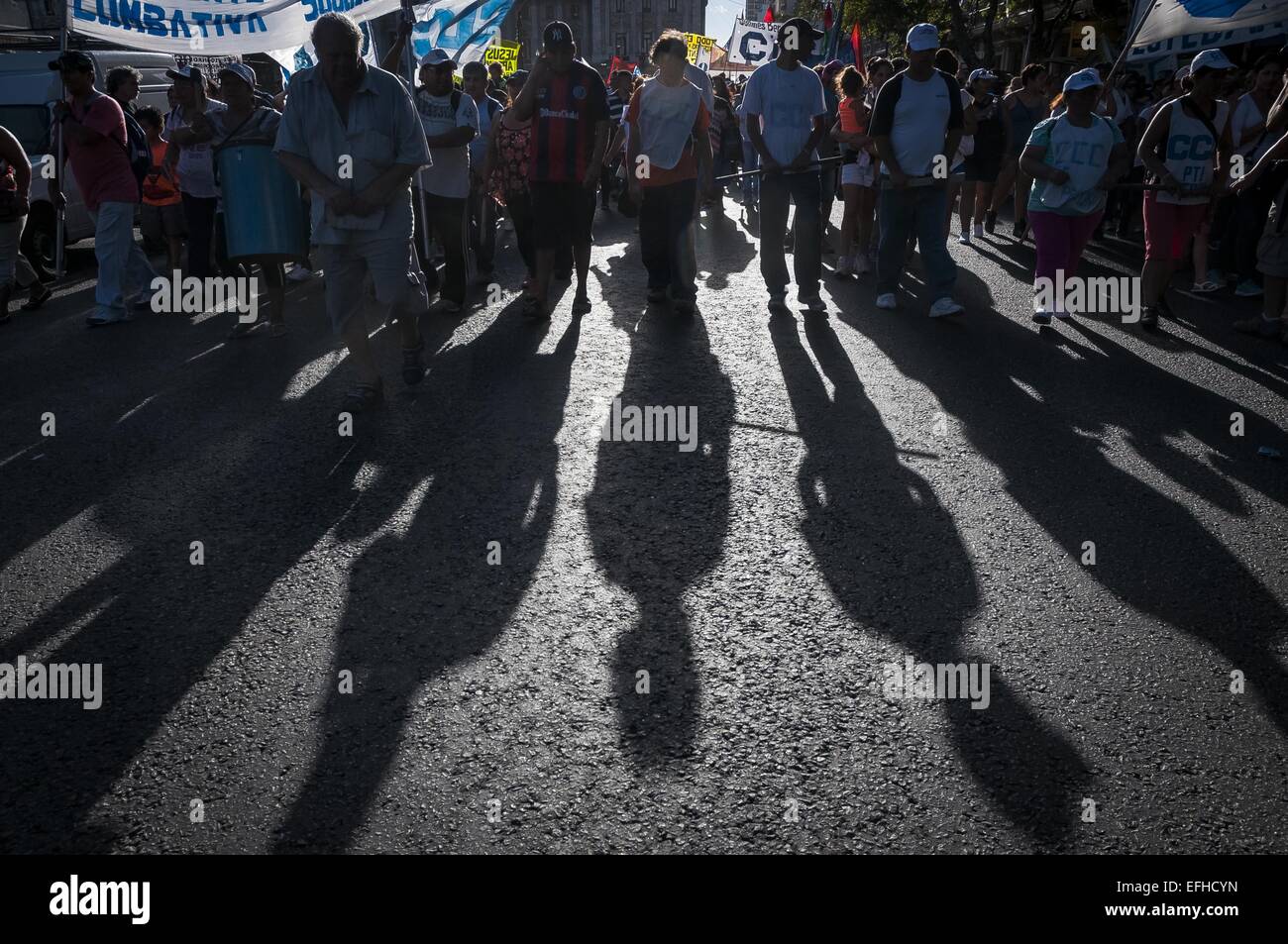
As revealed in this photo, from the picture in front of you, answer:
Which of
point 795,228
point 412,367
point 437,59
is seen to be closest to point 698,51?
point 437,59

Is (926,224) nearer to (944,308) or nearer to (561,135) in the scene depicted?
(944,308)

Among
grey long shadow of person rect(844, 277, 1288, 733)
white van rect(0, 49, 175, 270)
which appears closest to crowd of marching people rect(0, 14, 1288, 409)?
grey long shadow of person rect(844, 277, 1288, 733)

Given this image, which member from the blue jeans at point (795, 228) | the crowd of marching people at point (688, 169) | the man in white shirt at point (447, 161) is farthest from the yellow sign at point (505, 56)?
the blue jeans at point (795, 228)

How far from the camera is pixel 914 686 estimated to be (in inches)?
129

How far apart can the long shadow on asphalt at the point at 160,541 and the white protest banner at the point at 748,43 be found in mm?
15350

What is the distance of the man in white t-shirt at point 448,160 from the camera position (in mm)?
8672

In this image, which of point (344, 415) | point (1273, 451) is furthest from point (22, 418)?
point (1273, 451)

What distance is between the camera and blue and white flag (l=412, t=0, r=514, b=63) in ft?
40.5

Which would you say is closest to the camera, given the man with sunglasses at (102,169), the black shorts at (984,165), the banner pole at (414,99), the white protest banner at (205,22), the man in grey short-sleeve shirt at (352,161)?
the man in grey short-sleeve shirt at (352,161)

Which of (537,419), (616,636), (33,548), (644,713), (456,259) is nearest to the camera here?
(644,713)

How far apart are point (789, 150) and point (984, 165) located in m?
4.91

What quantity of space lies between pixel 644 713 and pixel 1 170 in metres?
7.48

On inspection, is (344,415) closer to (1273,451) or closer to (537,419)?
(537,419)

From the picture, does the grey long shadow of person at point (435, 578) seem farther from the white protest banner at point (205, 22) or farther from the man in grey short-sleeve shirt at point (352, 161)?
the white protest banner at point (205, 22)
